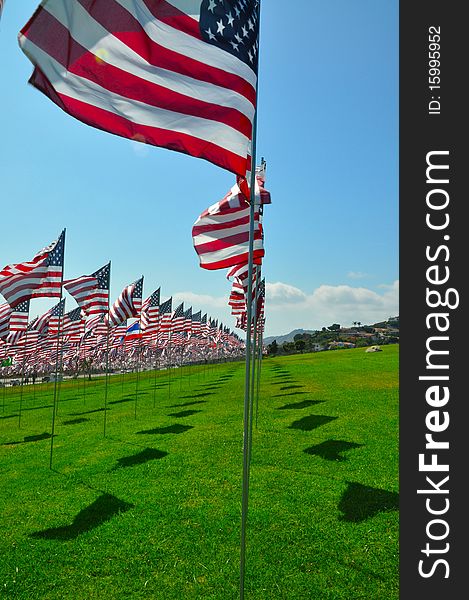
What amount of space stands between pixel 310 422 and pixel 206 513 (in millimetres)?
7775

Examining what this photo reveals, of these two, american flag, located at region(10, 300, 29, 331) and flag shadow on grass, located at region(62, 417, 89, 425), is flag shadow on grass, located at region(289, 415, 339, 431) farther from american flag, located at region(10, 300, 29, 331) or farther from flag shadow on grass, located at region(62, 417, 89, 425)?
american flag, located at region(10, 300, 29, 331)

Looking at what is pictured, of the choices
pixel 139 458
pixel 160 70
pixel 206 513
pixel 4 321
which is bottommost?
pixel 139 458

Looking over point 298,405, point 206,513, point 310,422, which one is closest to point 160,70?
point 206,513

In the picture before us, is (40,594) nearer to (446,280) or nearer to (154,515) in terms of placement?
(154,515)

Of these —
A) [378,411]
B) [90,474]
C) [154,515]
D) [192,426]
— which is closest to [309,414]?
[378,411]

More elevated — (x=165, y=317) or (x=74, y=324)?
(x=165, y=317)

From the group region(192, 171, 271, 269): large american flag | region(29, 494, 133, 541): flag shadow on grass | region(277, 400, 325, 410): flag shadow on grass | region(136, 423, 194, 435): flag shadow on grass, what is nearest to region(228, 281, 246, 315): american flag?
region(277, 400, 325, 410): flag shadow on grass

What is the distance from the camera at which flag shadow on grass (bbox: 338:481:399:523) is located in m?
7.96

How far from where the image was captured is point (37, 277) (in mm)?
13664

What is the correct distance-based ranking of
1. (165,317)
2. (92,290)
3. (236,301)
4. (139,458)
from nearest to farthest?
(139,458)
(236,301)
(92,290)
(165,317)

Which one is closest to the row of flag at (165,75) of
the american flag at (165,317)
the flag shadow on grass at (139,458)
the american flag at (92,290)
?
the flag shadow on grass at (139,458)

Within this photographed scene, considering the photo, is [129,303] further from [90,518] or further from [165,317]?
[90,518]

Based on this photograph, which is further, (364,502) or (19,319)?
(19,319)

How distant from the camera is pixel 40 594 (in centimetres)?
625
